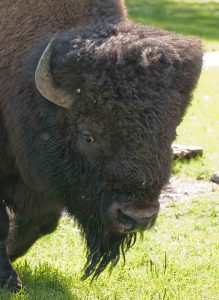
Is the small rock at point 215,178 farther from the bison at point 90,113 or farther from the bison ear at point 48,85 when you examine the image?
the bison ear at point 48,85

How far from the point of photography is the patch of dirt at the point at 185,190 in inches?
332

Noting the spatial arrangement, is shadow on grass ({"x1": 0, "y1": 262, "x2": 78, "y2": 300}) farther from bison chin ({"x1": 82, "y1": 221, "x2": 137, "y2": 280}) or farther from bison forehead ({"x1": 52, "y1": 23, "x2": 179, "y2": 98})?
bison forehead ({"x1": 52, "y1": 23, "x2": 179, "y2": 98})

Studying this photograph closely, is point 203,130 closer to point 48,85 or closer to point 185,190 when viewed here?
point 185,190

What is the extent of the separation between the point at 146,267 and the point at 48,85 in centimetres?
200

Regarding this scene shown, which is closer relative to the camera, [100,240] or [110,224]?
[110,224]

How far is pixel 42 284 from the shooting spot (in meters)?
6.25

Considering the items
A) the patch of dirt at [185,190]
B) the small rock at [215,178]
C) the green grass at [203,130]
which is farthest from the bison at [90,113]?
the small rock at [215,178]

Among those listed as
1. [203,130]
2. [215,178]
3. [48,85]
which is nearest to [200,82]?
[203,130]

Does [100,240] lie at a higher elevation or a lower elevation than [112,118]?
lower

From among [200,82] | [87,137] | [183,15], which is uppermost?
[87,137]

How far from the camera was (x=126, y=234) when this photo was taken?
5.59 meters

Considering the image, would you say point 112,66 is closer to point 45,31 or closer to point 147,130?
point 147,130

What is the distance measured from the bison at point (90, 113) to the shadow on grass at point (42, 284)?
6.0 inches

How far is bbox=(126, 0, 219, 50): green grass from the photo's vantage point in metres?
A: 23.3
